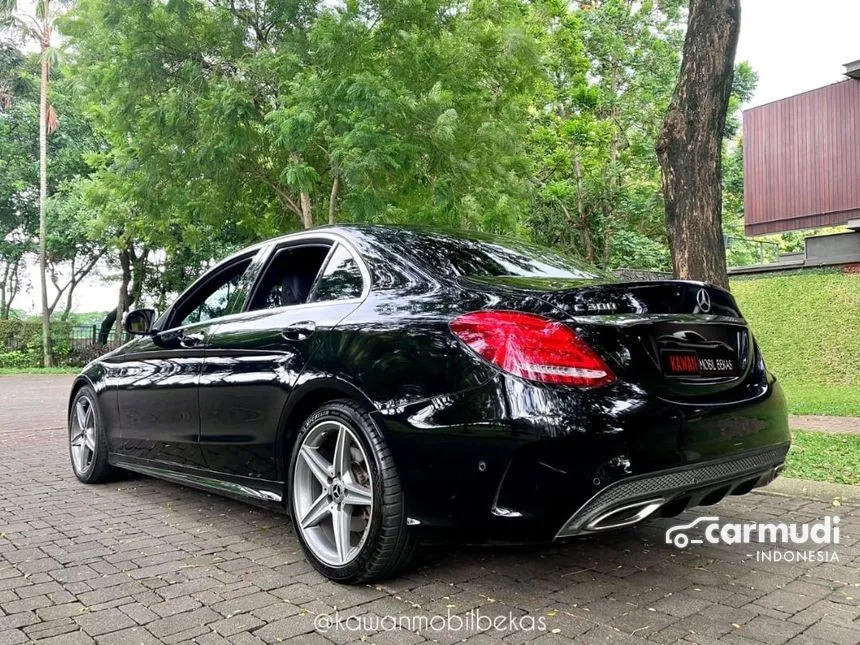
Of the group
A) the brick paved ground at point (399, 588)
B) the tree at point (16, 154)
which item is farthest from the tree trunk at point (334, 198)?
the tree at point (16, 154)

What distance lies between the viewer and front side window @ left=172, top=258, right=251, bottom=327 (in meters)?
4.33

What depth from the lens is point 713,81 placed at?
6535mm

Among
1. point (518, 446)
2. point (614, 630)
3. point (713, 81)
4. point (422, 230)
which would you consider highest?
point (713, 81)

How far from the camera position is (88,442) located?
214 inches

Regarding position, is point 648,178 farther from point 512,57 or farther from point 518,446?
point 518,446

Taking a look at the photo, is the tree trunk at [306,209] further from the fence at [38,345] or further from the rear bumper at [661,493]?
the fence at [38,345]

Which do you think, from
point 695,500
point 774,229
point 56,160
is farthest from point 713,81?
point 56,160

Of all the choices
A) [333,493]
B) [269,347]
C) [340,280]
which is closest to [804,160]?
[340,280]

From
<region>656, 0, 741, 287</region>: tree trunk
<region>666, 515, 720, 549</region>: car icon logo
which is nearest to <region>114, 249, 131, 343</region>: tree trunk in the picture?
<region>656, 0, 741, 287</region>: tree trunk

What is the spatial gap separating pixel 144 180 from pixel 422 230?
10642mm

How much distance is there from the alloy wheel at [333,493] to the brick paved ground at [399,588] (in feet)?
0.58

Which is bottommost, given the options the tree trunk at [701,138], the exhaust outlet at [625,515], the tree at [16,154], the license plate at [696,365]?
the exhaust outlet at [625,515]

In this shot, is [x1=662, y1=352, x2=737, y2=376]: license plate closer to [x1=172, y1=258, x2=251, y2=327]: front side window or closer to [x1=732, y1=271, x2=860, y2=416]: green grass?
[x1=172, y1=258, x2=251, y2=327]: front side window

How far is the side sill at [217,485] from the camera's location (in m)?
3.63
